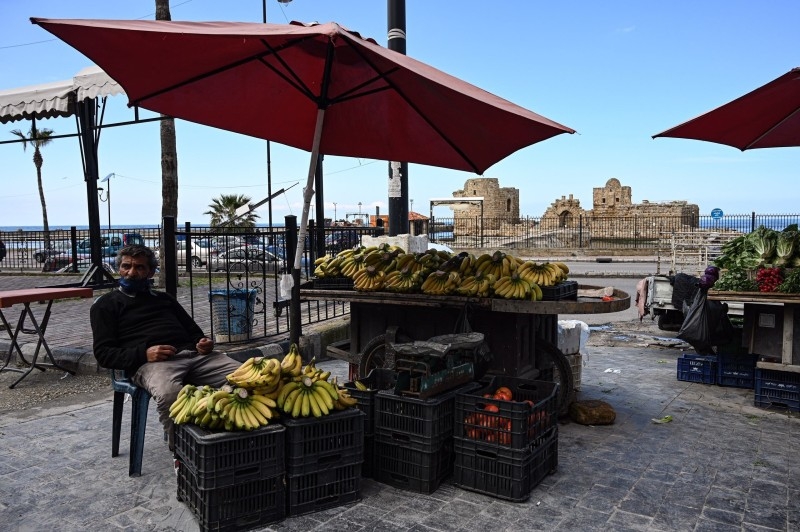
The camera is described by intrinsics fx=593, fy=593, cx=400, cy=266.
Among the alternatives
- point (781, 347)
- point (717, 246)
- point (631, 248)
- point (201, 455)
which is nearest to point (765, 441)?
point (781, 347)

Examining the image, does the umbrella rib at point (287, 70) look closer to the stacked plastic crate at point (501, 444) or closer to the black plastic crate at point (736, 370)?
the stacked plastic crate at point (501, 444)

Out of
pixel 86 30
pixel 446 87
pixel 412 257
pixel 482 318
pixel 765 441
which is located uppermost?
pixel 86 30

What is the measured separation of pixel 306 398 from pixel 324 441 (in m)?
0.28

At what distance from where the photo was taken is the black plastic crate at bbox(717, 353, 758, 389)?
647 cm

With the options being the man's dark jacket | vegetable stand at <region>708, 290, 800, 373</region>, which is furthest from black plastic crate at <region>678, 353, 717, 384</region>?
the man's dark jacket

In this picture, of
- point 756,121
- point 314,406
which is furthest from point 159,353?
point 756,121

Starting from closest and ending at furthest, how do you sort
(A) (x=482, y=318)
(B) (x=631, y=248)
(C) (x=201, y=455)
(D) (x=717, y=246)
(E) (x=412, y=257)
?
1. (C) (x=201, y=455)
2. (A) (x=482, y=318)
3. (E) (x=412, y=257)
4. (D) (x=717, y=246)
5. (B) (x=631, y=248)

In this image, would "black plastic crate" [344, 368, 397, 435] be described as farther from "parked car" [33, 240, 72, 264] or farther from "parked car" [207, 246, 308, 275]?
"parked car" [33, 240, 72, 264]

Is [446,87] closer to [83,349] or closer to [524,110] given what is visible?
[524,110]

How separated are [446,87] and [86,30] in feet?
7.00

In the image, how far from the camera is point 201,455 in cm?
320

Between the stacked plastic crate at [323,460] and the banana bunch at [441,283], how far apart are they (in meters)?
1.64

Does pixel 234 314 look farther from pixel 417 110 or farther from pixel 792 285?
pixel 792 285

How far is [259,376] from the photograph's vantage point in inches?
138
